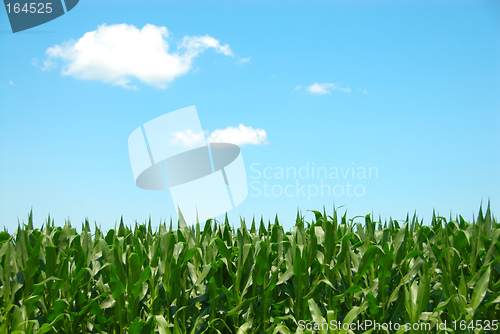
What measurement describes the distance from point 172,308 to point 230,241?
779 millimetres

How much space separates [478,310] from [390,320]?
2.26ft

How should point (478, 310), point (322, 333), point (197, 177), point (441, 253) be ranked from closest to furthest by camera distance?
point (322, 333), point (478, 310), point (441, 253), point (197, 177)

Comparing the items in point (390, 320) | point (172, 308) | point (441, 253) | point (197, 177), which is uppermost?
point (197, 177)

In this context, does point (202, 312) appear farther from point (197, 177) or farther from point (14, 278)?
point (197, 177)

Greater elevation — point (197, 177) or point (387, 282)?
point (197, 177)

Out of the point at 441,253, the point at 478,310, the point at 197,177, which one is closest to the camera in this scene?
the point at 478,310

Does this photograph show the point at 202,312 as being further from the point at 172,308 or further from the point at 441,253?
the point at 441,253

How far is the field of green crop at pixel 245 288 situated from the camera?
10.9ft

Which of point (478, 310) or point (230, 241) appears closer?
point (478, 310)

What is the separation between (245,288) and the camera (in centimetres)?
336

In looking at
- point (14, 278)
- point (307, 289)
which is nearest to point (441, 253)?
point (307, 289)

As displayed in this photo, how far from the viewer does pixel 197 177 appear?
577 cm

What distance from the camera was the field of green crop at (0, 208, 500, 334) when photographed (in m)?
3.31

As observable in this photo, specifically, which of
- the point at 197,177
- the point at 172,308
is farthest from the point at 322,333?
the point at 197,177
